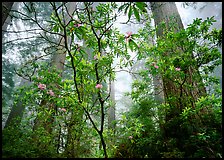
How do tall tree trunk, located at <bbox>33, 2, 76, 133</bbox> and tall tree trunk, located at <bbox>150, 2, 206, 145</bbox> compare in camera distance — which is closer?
tall tree trunk, located at <bbox>150, 2, 206, 145</bbox>

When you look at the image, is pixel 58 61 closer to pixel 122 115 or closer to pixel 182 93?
pixel 122 115

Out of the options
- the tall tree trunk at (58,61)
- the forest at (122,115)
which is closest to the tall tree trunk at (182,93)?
the forest at (122,115)

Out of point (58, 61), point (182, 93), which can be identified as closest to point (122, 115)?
point (182, 93)

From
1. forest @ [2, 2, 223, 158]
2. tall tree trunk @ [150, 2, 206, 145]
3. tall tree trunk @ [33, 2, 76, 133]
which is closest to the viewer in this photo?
forest @ [2, 2, 223, 158]

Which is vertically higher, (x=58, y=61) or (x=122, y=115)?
(x=58, y=61)

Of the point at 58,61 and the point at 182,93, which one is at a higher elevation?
the point at 58,61

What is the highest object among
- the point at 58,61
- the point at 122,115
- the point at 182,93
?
the point at 58,61

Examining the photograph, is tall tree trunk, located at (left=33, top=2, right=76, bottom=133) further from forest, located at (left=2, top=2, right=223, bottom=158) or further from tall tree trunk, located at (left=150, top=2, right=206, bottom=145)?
tall tree trunk, located at (left=150, top=2, right=206, bottom=145)

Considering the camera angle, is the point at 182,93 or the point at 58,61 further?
the point at 58,61

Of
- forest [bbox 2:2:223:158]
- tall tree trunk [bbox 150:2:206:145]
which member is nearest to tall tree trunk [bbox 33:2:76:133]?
forest [bbox 2:2:223:158]

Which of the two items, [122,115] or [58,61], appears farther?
[58,61]

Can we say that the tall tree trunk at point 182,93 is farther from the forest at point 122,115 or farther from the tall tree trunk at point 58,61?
the tall tree trunk at point 58,61

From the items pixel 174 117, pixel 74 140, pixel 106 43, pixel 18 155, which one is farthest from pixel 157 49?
pixel 18 155

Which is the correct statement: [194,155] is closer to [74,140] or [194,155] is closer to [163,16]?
[74,140]
